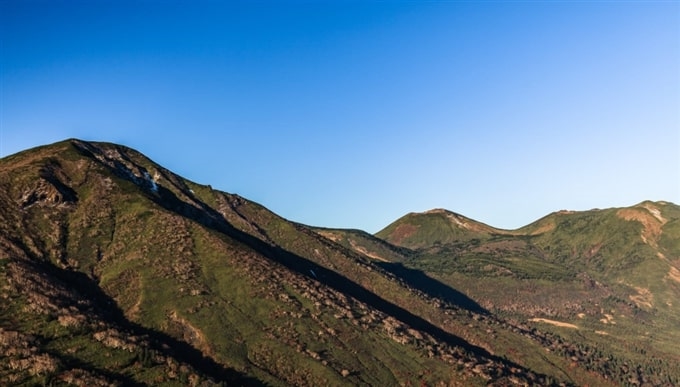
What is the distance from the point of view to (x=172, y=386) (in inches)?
6978

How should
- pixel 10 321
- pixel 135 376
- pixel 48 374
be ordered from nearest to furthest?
pixel 48 374 → pixel 135 376 → pixel 10 321

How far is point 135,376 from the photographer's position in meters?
177

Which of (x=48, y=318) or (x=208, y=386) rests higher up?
(x=48, y=318)

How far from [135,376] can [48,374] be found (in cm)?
2634

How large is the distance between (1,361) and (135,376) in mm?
39453

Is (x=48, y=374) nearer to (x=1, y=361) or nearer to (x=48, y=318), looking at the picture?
(x=1, y=361)

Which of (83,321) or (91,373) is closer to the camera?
(91,373)

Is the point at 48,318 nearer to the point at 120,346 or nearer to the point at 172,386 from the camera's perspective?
the point at 120,346

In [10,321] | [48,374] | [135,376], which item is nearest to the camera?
[48,374]

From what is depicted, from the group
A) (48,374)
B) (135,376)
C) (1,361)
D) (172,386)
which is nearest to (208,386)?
(172,386)

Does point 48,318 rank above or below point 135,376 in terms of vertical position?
above

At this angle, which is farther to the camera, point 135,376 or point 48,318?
point 48,318

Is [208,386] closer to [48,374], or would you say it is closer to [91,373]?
[91,373]

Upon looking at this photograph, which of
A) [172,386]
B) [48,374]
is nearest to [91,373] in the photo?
[48,374]
